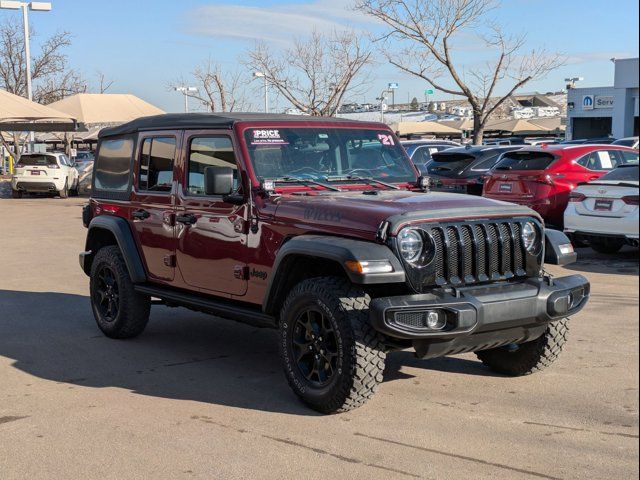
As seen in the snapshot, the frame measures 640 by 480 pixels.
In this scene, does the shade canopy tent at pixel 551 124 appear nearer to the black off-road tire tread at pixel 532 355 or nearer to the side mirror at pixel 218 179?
the black off-road tire tread at pixel 532 355

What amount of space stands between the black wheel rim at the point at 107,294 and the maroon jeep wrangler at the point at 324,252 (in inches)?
1.0

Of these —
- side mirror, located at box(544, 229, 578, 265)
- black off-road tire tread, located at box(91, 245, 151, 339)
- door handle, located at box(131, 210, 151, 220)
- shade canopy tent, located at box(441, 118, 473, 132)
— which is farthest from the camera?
shade canopy tent, located at box(441, 118, 473, 132)

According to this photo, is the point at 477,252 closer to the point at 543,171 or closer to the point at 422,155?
the point at 543,171

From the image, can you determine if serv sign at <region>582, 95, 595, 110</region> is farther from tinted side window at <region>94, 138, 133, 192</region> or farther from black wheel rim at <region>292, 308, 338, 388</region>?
tinted side window at <region>94, 138, 133, 192</region>

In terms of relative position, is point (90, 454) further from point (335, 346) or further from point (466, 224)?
point (466, 224)

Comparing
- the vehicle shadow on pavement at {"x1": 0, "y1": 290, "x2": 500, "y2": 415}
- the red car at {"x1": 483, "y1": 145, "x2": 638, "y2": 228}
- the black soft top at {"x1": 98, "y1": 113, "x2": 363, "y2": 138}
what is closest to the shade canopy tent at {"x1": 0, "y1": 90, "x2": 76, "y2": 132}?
the red car at {"x1": 483, "y1": 145, "x2": 638, "y2": 228}

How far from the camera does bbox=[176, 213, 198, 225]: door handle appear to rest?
632cm

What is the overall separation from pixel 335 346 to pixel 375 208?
2.90 ft

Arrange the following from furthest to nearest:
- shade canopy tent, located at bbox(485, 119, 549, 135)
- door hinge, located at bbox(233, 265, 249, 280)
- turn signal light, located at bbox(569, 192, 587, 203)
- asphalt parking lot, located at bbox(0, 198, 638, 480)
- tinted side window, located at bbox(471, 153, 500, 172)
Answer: shade canopy tent, located at bbox(485, 119, 549, 135) < tinted side window, located at bbox(471, 153, 500, 172) < turn signal light, located at bbox(569, 192, 587, 203) < door hinge, located at bbox(233, 265, 249, 280) < asphalt parking lot, located at bbox(0, 198, 638, 480)

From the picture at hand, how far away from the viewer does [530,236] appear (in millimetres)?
5273

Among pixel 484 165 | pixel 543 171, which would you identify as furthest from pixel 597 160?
pixel 484 165

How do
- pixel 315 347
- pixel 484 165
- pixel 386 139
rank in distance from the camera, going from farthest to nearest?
pixel 484 165 < pixel 386 139 < pixel 315 347

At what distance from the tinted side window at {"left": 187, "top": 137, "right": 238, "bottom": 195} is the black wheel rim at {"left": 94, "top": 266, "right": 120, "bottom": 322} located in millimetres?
1430

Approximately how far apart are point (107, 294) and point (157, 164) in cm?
137
